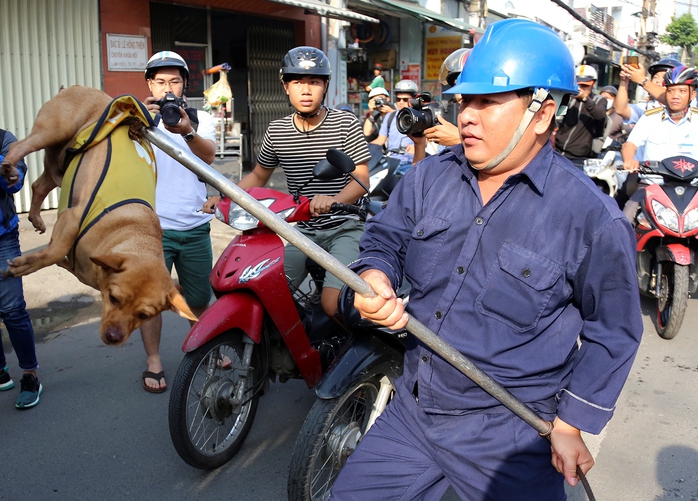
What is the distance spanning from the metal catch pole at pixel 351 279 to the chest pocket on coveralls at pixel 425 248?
0.25 meters

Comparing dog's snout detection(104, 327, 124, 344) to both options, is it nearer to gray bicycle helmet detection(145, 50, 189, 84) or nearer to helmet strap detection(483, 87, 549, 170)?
helmet strap detection(483, 87, 549, 170)

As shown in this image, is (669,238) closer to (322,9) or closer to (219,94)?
(219,94)

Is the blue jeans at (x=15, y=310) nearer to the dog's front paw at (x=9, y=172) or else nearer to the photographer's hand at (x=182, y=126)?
the photographer's hand at (x=182, y=126)

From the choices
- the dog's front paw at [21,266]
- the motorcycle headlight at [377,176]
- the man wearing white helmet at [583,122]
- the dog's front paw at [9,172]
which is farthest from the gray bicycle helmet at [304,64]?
the man wearing white helmet at [583,122]

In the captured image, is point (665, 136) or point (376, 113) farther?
point (376, 113)

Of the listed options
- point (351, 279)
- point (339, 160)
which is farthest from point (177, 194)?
point (351, 279)

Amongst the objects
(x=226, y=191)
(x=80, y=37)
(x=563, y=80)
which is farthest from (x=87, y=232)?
(x=80, y=37)

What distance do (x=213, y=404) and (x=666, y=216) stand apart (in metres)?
4.05

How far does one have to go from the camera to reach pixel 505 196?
1.93 m

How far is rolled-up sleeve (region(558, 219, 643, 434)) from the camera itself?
1.77 metres

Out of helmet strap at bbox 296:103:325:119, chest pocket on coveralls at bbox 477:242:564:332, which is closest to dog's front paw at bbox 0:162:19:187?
chest pocket on coveralls at bbox 477:242:564:332

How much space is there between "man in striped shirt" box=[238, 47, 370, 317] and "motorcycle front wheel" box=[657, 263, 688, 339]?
291 centimetres

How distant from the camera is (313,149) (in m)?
3.92

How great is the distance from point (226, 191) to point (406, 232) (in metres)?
0.66
